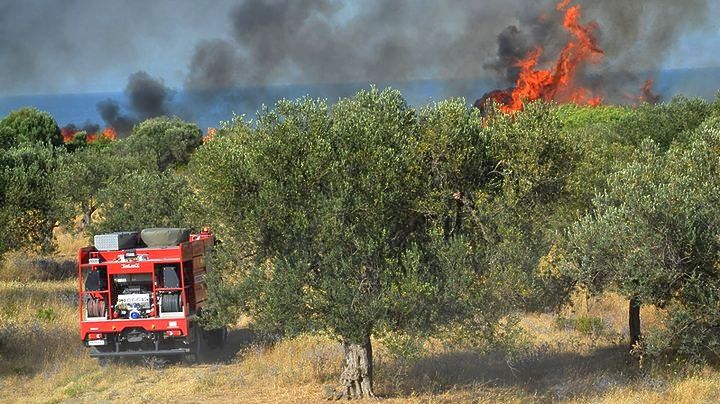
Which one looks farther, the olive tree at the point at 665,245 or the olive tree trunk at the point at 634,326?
the olive tree trunk at the point at 634,326

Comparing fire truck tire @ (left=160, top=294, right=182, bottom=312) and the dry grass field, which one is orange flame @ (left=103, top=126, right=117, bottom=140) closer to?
the dry grass field

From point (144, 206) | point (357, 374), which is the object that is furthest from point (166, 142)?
point (357, 374)

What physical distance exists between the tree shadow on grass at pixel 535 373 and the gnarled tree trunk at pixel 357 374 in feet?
4.81

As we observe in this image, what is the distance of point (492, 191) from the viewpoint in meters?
18.3

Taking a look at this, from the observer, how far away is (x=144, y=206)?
32562 mm

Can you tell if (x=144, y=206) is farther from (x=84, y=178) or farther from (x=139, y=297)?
(x=84, y=178)

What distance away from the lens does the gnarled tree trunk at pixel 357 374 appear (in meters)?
18.8

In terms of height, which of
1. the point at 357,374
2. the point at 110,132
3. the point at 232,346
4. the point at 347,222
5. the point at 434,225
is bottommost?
the point at 357,374

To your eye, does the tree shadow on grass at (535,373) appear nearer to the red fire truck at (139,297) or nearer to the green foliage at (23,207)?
the red fire truck at (139,297)

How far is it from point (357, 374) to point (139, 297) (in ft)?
25.1

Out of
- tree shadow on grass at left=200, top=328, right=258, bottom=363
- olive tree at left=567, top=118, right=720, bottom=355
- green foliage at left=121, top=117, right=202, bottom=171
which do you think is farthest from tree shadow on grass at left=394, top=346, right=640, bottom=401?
green foliage at left=121, top=117, right=202, bottom=171

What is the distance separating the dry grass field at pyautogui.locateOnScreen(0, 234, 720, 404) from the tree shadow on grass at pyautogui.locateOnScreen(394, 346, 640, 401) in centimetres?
3

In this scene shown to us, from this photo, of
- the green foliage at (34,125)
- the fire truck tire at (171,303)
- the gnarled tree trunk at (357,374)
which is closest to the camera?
the gnarled tree trunk at (357,374)

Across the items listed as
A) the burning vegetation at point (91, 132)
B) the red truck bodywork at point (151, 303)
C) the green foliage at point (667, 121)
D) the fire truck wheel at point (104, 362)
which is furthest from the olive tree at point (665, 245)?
the burning vegetation at point (91, 132)
